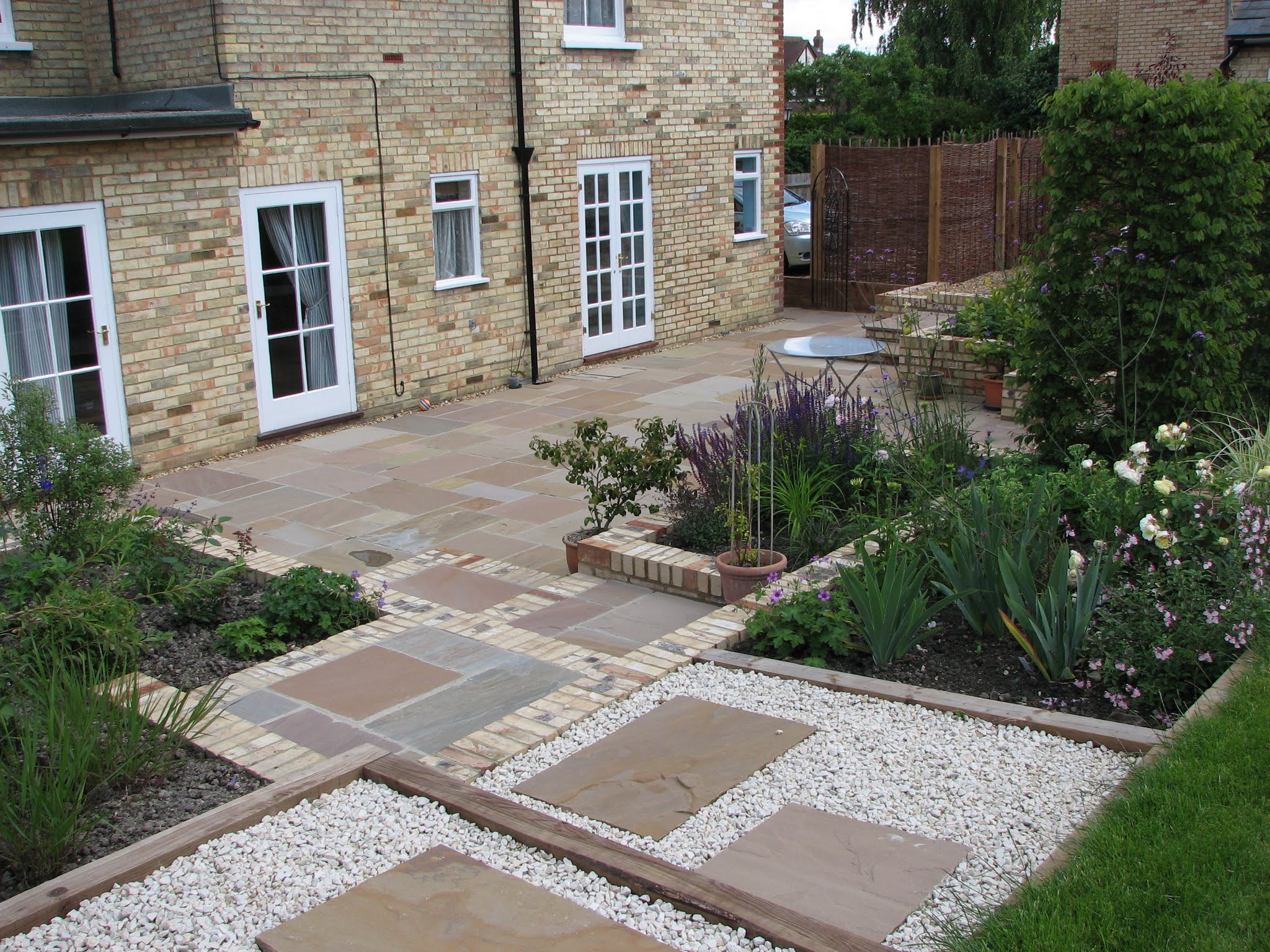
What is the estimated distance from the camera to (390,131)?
1095cm

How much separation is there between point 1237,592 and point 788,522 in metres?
2.50

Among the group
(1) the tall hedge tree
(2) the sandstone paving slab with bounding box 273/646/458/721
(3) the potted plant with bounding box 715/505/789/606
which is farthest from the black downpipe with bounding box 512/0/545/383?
(2) the sandstone paving slab with bounding box 273/646/458/721

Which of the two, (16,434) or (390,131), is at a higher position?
(390,131)

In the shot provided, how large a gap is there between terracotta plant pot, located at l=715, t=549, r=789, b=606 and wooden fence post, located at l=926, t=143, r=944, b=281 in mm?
10424

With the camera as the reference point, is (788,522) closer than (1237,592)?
No

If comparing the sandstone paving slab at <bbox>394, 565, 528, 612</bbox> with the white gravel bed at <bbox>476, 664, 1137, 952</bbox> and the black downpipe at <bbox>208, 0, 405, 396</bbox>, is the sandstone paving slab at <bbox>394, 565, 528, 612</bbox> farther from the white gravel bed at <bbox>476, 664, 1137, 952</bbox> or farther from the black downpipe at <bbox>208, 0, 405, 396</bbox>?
the black downpipe at <bbox>208, 0, 405, 396</bbox>

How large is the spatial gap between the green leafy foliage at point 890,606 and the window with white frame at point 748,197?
35.1 ft

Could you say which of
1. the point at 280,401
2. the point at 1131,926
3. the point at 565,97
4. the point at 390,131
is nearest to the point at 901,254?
the point at 565,97

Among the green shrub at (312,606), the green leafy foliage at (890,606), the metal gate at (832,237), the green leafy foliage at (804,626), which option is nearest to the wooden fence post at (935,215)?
the metal gate at (832,237)

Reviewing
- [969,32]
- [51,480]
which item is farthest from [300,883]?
[969,32]

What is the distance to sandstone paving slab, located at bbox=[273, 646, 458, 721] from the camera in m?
5.22

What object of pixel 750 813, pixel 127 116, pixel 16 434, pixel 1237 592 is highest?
pixel 127 116

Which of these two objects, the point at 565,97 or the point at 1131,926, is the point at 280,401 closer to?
the point at 565,97

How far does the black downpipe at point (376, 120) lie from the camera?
968 cm
